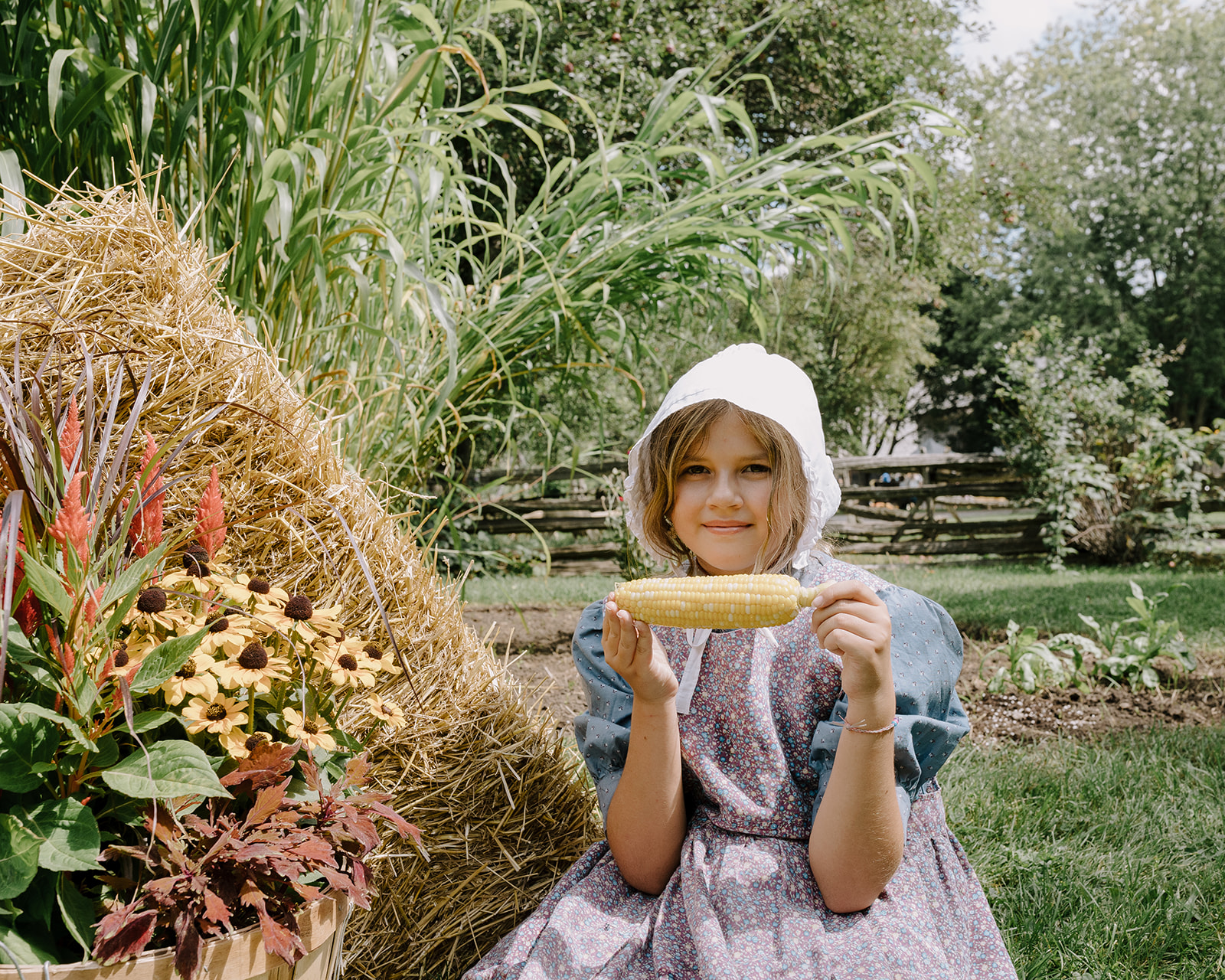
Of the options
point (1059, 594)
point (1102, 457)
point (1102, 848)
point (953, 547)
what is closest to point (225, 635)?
point (1102, 848)

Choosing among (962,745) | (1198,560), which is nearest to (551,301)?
(962,745)

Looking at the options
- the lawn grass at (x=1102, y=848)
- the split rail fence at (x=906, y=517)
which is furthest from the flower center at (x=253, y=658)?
the split rail fence at (x=906, y=517)

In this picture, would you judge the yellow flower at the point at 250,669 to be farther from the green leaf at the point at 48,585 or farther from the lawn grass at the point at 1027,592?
the lawn grass at the point at 1027,592

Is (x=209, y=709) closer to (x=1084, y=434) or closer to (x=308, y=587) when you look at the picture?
(x=308, y=587)

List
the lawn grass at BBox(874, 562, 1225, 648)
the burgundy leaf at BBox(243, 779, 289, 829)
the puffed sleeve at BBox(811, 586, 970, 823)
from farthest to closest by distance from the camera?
1. the lawn grass at BBox(874, 562, 1225, 648)
2. the puffed sleeve at BBox(811, 586, 970, 823)
3. the burgundy leaf at BBox(243, 779, 289, 829)

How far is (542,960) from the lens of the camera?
52.2 inches

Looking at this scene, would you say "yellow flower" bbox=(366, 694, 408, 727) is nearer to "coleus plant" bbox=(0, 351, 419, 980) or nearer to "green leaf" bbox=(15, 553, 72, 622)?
"coleus plant" bbox=(0, 351, 419, 980)

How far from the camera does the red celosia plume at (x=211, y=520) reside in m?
1.14

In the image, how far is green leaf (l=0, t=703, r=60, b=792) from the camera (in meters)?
0.90

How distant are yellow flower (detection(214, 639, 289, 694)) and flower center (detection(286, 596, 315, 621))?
6 centimetres

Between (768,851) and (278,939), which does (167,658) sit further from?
(768,851)

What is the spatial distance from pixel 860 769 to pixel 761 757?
0.24m

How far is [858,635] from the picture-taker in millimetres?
1233

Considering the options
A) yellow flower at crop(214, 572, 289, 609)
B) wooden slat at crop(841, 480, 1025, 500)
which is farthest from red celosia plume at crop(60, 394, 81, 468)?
wooden slat at crop(841, 480, 1025, 500)
